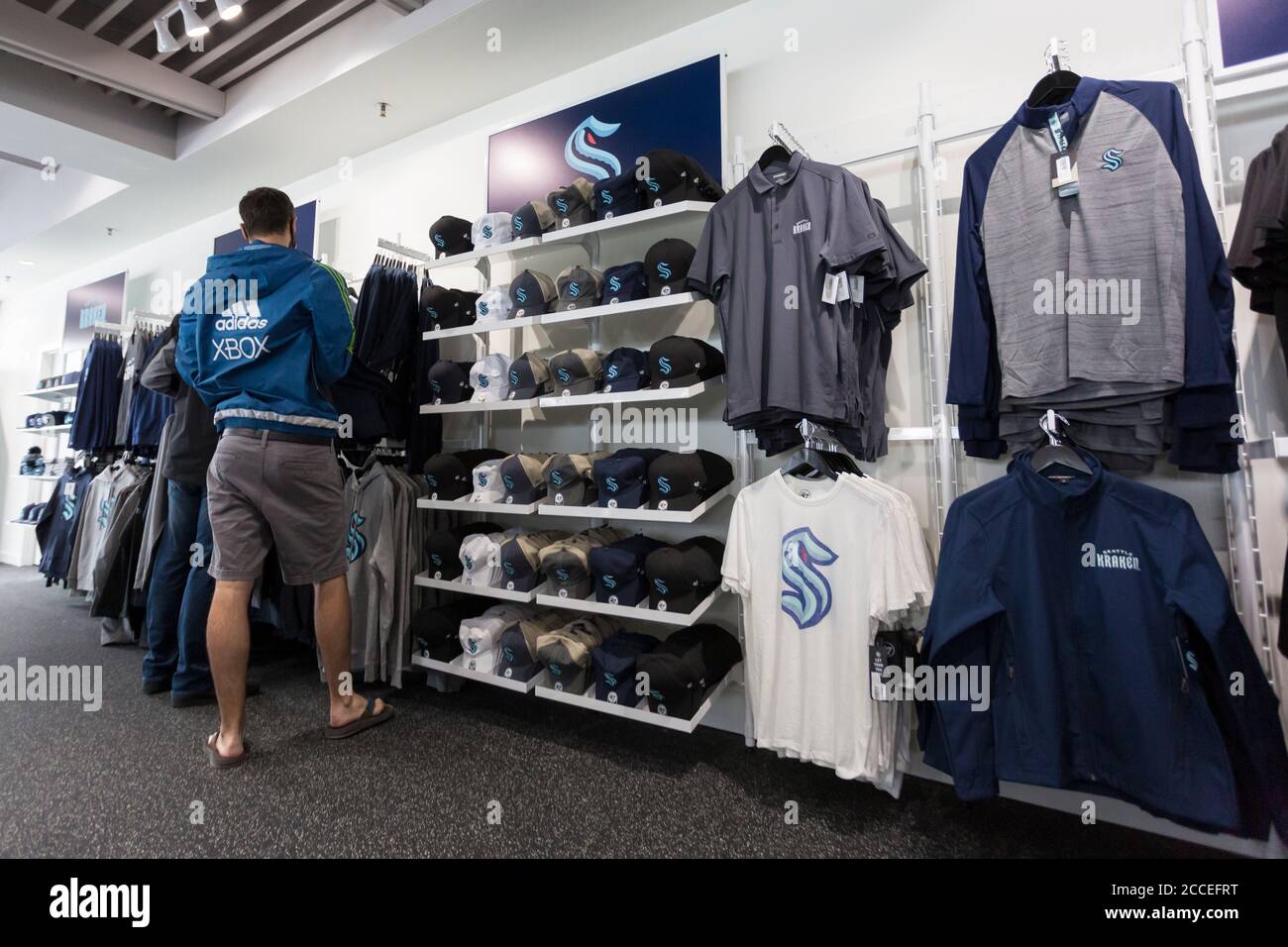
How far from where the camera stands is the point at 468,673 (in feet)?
7.55

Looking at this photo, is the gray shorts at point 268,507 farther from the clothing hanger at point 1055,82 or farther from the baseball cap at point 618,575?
the clothing hanger at point 1055,82

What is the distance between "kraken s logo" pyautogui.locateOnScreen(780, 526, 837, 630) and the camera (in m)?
1.80

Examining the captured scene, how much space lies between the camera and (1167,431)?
1542 millimetres

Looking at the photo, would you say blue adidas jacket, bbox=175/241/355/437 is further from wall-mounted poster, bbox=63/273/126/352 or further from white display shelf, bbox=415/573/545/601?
wall-mounted poster, bbox=63/273/126/352

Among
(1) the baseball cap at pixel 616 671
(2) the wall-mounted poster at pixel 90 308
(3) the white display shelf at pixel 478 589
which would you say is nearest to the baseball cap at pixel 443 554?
(3) the white display shelf at pixel 478 589

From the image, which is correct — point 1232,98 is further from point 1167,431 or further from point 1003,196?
point 1167,431

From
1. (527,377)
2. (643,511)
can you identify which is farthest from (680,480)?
(527,377)

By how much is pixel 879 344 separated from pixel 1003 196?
544mm

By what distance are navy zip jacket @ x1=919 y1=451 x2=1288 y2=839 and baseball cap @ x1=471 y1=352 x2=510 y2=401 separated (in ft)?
5.79

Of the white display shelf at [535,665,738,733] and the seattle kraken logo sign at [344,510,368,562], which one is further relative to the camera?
the seattle kraken logo sign at [344,510,368,562]

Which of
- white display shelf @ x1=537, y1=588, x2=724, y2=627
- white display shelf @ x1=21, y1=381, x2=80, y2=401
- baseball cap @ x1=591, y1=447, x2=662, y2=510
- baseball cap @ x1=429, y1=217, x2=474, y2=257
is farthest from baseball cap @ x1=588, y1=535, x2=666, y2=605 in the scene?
white display shelf @ x1=21, y1=381, x2=80, y2=401

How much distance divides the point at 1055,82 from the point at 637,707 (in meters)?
2.32

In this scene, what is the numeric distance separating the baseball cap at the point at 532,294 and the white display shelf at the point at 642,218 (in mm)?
168

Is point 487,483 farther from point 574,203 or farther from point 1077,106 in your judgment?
point 1077,106
